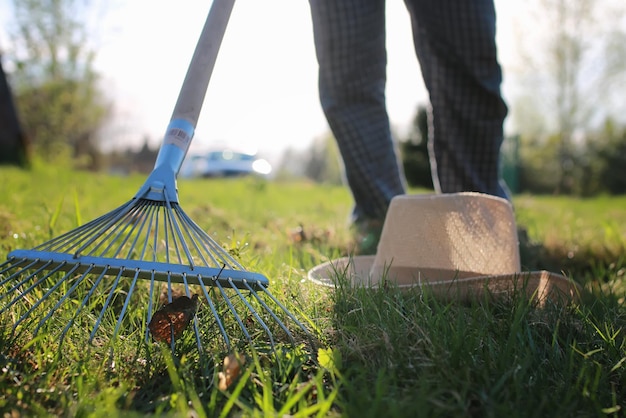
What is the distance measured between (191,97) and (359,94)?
97 cm

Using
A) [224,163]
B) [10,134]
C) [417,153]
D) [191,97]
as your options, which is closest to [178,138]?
[191,97]

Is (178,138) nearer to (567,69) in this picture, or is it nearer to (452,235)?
(452,235)

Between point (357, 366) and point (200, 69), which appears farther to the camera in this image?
point (200, 69)

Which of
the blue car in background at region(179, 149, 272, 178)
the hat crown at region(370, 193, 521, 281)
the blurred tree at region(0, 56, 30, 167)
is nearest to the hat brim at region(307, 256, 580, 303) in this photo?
the hat crown at region(370, 193, 521, 281)

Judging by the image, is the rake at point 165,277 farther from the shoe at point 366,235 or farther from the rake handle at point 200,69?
the shoe at point 366,235

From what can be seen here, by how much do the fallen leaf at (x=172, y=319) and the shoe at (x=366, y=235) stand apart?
94cm

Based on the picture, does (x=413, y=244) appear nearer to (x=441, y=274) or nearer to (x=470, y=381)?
(x=441, y=274)

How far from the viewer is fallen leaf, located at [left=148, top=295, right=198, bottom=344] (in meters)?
1.09

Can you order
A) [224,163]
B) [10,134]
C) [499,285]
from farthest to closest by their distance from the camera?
[224,163] → [10,134] → [499,285]

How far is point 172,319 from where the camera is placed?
3.61ft

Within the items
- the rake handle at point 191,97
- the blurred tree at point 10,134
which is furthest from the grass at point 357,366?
the blurred tree at point 10,134

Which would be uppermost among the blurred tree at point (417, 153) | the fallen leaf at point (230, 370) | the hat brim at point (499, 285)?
the fallen leaf at point (230, 370)

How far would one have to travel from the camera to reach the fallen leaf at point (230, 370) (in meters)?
0.93

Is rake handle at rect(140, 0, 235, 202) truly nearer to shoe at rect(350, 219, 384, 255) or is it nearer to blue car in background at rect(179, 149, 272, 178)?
shoe at rect(350, 219, 384, 255)
